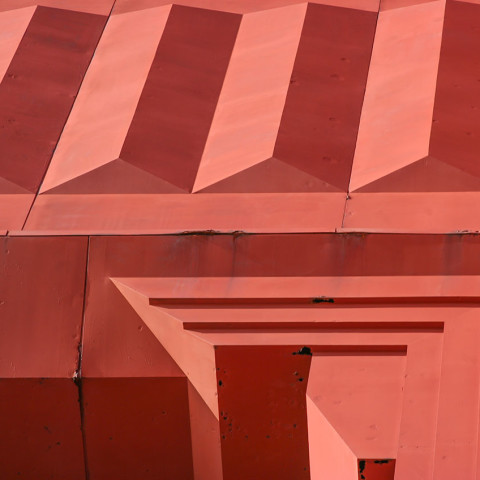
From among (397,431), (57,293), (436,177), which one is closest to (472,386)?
(397,431)

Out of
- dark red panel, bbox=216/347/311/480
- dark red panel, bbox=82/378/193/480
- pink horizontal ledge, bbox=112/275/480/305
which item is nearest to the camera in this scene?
pink horizontal ledge, bbox=112/275/480/305

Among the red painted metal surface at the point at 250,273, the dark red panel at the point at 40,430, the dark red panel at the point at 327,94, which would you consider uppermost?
the dark red panel at the point at 327,94

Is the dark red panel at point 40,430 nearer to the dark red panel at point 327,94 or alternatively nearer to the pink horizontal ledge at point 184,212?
the pink horizontal ledge at point 184,212

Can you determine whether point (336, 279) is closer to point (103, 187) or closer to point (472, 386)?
point (472, 386)

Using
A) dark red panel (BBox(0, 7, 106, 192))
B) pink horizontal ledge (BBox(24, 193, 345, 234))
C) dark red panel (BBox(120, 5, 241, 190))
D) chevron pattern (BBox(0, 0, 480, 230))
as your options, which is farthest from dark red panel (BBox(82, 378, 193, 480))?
dark red panel (BBox(0, 7, 106, 192))

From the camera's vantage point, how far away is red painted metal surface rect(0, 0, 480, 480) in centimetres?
621

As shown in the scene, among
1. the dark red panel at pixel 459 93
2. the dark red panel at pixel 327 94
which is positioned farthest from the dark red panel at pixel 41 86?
the dark red panel at pixel 459 93

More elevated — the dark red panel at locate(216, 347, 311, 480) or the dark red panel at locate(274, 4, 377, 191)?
the dark red panel at locate(274, 4, 377, 191)

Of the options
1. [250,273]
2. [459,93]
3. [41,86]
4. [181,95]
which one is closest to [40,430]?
[250,273]

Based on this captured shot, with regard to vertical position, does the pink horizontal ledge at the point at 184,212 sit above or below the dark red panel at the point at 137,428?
above

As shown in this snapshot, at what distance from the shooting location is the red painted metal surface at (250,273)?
6211 mm

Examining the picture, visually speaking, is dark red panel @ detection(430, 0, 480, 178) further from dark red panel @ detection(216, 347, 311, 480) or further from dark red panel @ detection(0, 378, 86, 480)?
dark red panel @ detection(0, 378, 86, 480)

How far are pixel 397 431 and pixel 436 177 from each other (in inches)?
85.9

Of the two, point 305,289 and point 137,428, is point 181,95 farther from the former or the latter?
point 137,428
